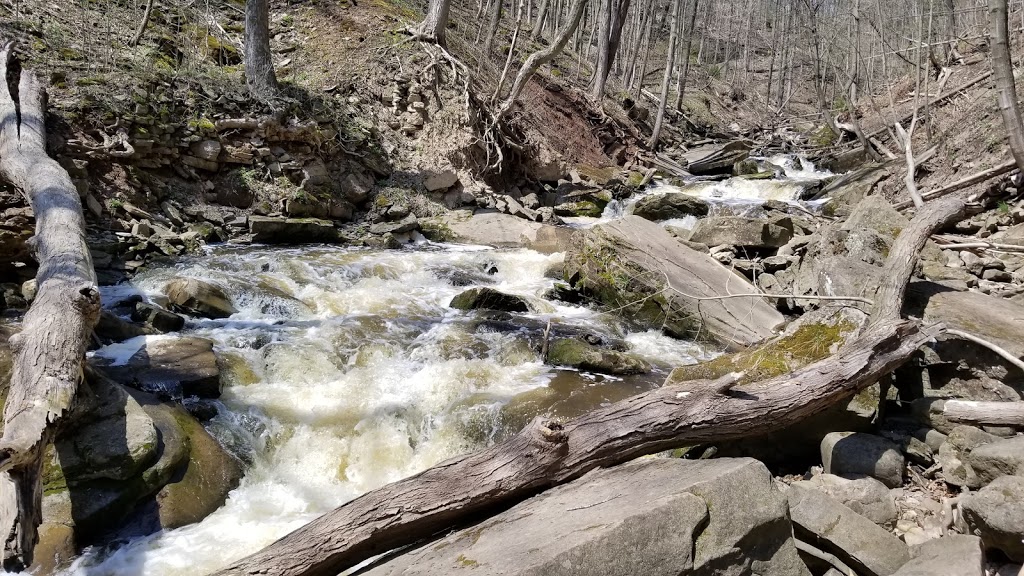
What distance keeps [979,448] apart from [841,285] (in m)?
2.82

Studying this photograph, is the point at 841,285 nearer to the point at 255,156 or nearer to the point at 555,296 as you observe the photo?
the point at 555,296

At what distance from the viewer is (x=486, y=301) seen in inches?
313

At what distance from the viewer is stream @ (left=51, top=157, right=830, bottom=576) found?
4289 millimetres

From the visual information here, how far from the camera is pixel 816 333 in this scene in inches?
195

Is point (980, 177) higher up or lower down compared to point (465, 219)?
higher up

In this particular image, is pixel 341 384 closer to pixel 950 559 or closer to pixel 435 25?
pixel 950 559

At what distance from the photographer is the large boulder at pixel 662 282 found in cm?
730

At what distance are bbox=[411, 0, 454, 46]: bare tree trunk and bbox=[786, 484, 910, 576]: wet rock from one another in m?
14.0

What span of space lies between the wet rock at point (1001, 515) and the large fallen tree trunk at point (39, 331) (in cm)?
430

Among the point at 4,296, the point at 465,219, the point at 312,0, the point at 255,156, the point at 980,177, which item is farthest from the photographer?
the point at 312,0

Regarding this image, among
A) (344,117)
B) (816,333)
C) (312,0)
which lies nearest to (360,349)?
(816,333)

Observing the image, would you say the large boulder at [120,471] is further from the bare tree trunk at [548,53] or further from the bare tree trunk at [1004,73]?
the bare tree trunk at [548,53]

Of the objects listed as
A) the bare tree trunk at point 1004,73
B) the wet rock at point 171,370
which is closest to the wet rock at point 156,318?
the wet rock at point 171,370

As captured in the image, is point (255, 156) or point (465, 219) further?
point (465, 219)
